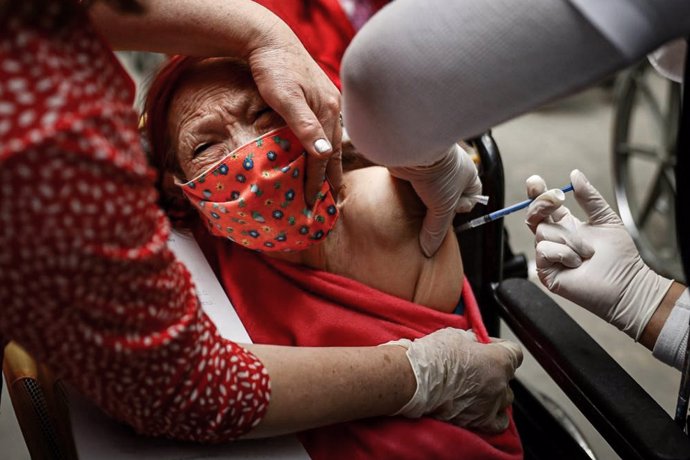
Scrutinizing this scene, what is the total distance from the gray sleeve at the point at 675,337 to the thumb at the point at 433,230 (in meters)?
0.44

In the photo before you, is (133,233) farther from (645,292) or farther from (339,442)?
(645,292)

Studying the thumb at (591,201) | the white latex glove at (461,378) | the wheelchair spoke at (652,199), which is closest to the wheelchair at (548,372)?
the white latex glove at (461,378)

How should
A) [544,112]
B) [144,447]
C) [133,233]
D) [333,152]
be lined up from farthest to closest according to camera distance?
[544,112] < [333,152] < [144,447] < [133,233]

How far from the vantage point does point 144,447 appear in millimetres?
1041

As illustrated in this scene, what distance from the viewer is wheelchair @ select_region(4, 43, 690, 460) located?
1099mm

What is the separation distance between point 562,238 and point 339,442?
55 centimetres

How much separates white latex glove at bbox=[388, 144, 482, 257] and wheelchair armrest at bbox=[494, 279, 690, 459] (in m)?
Answer: 0.23

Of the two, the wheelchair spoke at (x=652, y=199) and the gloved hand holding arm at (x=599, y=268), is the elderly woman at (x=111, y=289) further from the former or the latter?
the wheelchair spoke at (x=652, y=199)

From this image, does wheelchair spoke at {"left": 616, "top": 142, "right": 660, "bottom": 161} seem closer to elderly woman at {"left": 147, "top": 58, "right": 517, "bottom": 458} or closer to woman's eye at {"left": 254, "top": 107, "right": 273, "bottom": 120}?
elderly woman at {"left": 147, "top": 58, "right": 517, "bottom": 458}

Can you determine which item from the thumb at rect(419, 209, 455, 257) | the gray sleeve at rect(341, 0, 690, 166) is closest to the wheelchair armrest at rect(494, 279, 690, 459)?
the thumb at rect(419, 209, 455, 257)

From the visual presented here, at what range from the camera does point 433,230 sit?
4.58 ft

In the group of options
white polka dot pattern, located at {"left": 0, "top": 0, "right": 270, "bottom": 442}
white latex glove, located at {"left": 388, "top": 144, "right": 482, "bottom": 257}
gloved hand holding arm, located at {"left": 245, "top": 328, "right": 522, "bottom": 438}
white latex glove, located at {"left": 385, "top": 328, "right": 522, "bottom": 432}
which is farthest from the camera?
white latex glove, located at {"left": 388, "top": 144, "right": 482, "bottom": 257}

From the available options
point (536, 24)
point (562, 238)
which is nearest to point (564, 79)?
point (536, 24)

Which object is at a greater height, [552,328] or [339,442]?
[552,328]
